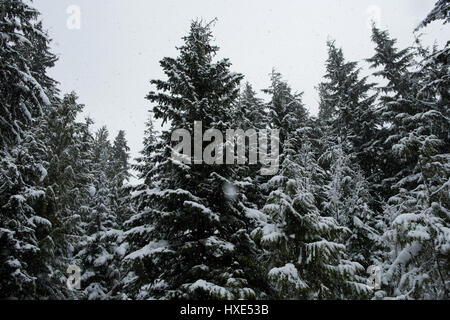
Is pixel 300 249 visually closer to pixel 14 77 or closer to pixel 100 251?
pixel 14 77

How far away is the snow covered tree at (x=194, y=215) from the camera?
9.44m

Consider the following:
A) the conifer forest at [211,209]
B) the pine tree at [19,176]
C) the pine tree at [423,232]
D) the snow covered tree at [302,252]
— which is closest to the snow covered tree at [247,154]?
the conifer forest at [211,209]

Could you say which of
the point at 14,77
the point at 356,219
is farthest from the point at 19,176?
the point at 356,219

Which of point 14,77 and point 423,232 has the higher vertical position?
point 14,77

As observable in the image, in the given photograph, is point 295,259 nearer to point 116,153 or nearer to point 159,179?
point 159,179

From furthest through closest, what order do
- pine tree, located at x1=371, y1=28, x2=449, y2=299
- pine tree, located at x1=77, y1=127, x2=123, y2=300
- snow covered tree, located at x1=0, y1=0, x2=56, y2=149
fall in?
pine tree, located at x1=77, y1=127, x2=123, y2=300
snow covered tree, located at x1=0, y1=0, x2=56, y2=149
pine tree, located at x1=371, y1=28, x2=449, y2=299

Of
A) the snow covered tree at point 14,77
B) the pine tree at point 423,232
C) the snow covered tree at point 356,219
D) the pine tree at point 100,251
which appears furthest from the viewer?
the pine tree at point 100,251

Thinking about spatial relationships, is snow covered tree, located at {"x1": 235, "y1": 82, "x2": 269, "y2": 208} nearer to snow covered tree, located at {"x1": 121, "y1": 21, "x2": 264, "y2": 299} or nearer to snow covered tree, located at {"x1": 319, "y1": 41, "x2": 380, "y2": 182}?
snow covered tree, located at {"x1": 121, "y1": 21, "x2": 264, "y2": 299}

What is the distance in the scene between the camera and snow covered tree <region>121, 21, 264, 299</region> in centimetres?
944

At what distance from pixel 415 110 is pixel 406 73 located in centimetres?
285

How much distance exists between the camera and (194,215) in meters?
10.2

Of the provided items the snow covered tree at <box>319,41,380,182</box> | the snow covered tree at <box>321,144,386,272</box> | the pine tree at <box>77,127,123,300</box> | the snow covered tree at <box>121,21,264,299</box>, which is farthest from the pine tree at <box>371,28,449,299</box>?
the pine tree at <box>77,127,123,300</box>

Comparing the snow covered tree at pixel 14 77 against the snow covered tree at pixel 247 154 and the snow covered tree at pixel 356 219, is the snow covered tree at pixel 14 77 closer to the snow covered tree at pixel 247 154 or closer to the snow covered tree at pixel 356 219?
the snow covered tree at pixel 247 154
